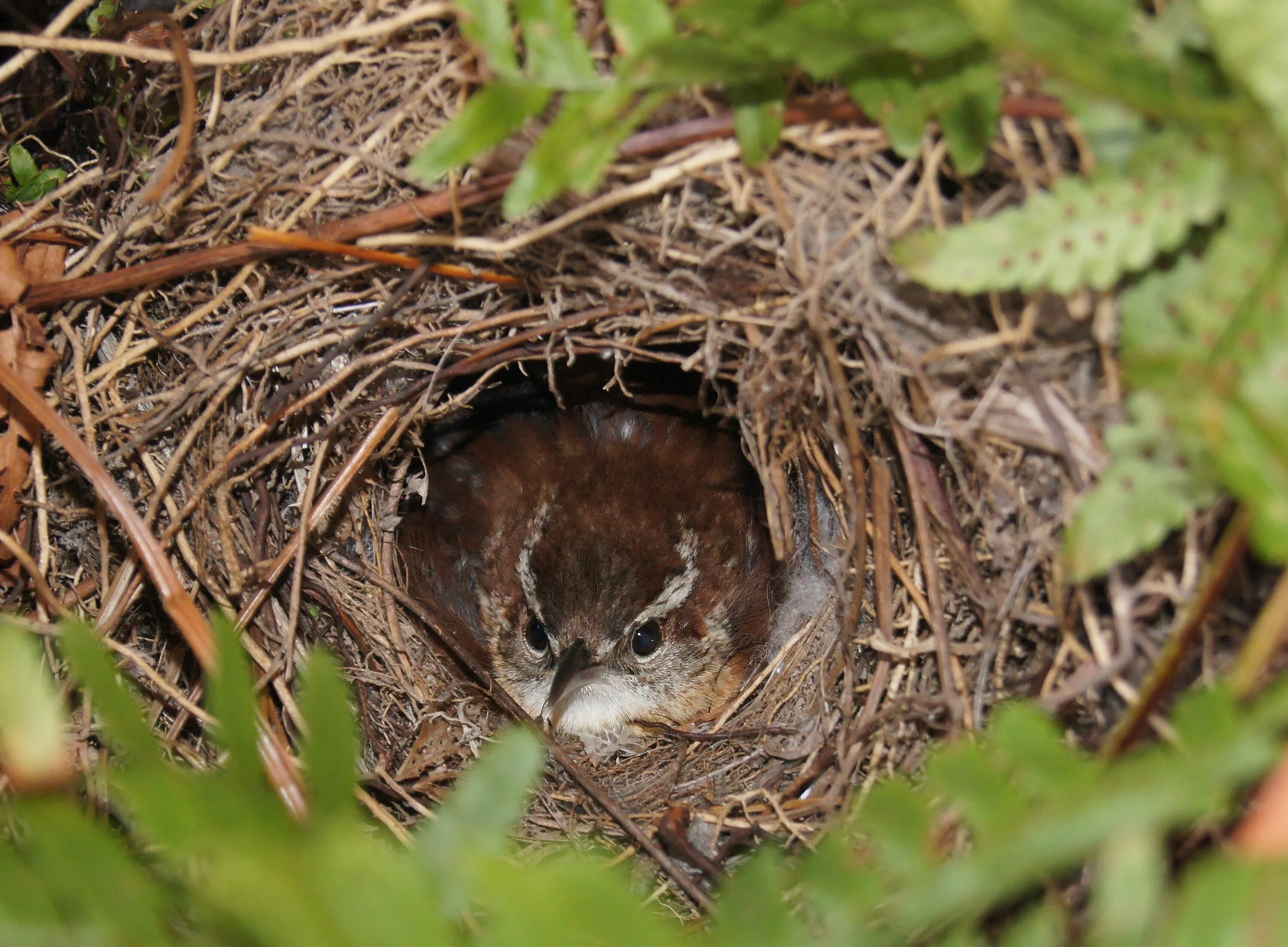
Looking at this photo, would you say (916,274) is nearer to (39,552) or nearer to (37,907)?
(37,907)

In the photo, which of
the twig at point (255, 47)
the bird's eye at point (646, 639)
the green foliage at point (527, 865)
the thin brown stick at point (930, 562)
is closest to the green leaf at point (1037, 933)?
the green foliage at point (527, 865)

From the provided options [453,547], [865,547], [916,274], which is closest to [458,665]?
[453,547]

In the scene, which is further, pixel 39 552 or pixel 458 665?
pixel 458 665

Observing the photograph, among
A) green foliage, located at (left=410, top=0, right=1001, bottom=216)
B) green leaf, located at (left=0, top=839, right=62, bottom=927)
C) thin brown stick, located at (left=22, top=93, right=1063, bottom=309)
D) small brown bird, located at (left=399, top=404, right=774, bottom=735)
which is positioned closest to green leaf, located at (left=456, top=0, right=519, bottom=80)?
green foliage, located at (left=410, top=0, right=1001, bottom=216)

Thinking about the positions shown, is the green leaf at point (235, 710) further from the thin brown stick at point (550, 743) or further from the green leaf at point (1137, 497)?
the thin brown stick at point (550, 743)

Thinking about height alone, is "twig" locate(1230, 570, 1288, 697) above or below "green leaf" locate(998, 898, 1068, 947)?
above

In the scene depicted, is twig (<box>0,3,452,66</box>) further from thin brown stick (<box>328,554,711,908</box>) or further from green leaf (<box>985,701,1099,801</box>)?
green leaf (<box>985,701,1099,801</box>)
